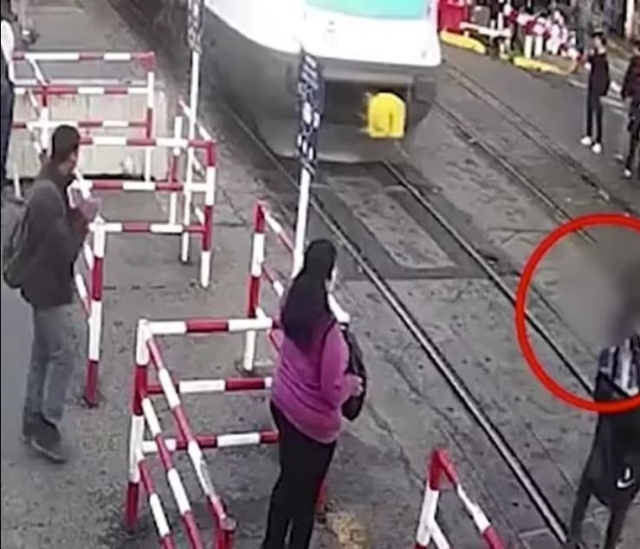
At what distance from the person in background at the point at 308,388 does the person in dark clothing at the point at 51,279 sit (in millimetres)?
1208

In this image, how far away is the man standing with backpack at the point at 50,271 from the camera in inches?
269

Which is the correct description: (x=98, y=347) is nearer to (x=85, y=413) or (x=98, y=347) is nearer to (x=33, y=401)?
(x=85, y=413)

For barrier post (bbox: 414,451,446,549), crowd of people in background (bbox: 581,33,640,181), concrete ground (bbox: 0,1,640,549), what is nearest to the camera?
barrier post (bbox: 414,451,446,549)

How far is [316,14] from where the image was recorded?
12.5 metres

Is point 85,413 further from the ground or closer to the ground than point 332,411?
closer to the ground

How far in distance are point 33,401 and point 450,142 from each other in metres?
7.70

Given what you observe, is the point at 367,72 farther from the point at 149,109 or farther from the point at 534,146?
the point at 534,146

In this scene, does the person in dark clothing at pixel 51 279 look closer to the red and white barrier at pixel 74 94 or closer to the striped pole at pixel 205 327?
the striped pole at pixel 205 327

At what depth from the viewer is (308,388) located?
6.27 m

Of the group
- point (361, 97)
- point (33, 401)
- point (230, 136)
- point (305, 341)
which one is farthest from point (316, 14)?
point (305, 341)

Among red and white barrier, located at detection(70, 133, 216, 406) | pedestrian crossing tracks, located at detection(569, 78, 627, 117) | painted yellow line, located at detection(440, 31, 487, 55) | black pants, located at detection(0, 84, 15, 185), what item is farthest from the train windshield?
black pants, located at detection(0, 84, 15, 185)

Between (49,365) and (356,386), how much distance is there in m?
1.77

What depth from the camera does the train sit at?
12.5 meters

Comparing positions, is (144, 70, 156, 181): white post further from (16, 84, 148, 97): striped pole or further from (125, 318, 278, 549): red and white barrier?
(125, 318, 278, 549): red and white barrier
